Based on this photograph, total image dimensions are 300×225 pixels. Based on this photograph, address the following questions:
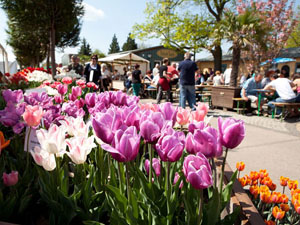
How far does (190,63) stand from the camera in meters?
7.11

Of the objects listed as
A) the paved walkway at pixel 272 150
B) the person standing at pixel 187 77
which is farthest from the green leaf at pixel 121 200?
the person standing at pixel 187 77

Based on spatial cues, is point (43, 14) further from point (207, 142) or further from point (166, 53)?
point (166, 53)

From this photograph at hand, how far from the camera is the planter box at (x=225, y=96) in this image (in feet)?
29.4

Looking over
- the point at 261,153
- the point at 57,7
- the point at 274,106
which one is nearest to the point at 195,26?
the point at 57,7

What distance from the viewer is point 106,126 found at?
87 centimetres

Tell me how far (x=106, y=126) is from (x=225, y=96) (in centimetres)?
885

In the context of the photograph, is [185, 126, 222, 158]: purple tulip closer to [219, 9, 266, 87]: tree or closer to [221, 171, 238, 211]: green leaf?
[221, 171, 238, 211]: green leaf

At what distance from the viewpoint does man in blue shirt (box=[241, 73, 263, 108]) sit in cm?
849

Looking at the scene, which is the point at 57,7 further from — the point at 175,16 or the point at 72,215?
the point at 72,215

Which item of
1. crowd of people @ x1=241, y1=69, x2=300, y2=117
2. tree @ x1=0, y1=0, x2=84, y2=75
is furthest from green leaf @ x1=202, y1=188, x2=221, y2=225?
tree @ x1=0, y1=0, x2=84, y2=75

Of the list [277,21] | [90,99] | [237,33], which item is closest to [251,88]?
[237,33]

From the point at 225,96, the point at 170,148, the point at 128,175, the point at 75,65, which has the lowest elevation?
the point at 225,96

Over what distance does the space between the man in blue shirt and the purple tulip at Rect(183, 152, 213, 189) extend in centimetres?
820

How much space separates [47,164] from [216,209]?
26.5 inches
